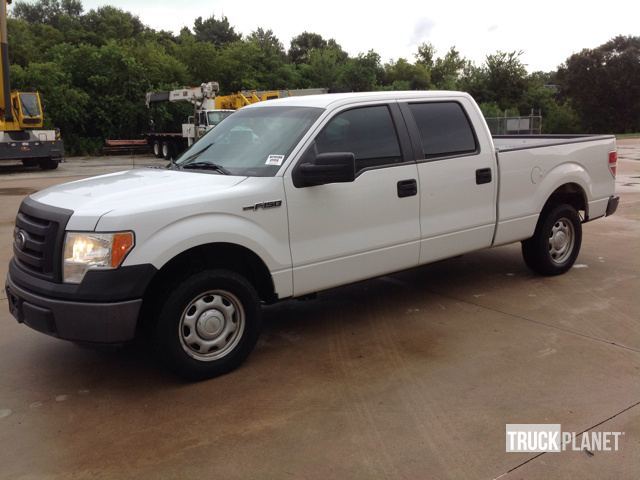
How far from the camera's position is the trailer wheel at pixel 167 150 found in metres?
31.1

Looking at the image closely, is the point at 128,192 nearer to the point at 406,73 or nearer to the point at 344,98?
the point at 344,98

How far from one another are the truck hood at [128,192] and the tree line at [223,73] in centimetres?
780

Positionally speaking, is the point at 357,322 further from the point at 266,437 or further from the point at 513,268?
the point at 513,268

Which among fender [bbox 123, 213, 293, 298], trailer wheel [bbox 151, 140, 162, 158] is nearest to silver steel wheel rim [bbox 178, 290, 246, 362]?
fender [bbox 123, 213, 293, 298]

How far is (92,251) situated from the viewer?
3.66m

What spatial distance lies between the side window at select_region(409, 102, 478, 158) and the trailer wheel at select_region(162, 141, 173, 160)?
2702 centimetres

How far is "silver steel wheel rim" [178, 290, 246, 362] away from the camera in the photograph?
13.1 feet

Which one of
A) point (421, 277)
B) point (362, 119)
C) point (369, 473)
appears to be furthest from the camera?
point (421, 277)

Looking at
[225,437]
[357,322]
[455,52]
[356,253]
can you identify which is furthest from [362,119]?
[455,52]

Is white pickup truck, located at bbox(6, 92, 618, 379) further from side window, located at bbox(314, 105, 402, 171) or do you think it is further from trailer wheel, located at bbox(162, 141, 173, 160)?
trailer wheel, located at bbox(162, 141, 173, 160)

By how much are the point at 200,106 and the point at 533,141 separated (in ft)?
81.0

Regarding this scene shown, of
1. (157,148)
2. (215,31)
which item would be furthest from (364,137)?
(215,31)

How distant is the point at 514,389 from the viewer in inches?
154

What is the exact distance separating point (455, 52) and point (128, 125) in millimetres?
60060
